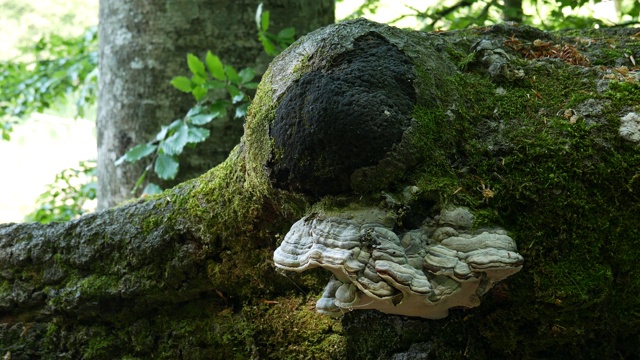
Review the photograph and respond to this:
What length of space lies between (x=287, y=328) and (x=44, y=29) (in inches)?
567

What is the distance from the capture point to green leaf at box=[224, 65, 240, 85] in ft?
10.5

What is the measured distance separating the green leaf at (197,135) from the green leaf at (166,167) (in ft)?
0.60

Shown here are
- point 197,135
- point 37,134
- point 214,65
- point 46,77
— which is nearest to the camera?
point 214,65

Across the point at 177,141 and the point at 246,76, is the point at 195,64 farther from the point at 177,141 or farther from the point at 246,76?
the point at 177,141

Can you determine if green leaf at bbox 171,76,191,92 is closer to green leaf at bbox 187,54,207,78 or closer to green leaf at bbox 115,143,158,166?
green leaf at bbox 187,54,207,78

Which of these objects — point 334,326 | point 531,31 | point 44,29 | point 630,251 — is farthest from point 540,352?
point 44,29

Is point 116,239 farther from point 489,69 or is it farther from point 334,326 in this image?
point 489,69

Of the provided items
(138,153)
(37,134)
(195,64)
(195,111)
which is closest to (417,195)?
(195,64)

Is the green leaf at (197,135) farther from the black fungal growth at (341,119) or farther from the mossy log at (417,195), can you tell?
the black fungal growth at (341,119)

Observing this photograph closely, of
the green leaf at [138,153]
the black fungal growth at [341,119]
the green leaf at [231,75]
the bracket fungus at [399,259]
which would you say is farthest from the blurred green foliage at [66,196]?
the bracket fungus at [399,259]

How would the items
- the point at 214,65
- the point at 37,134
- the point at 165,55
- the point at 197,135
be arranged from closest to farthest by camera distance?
the point at 214,65 → the point at 197,135 → the point at 165,55 → the point at 37,134

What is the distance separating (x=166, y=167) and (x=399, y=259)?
2.13m

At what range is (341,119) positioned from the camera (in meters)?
1.53

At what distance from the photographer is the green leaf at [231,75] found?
319 cm
